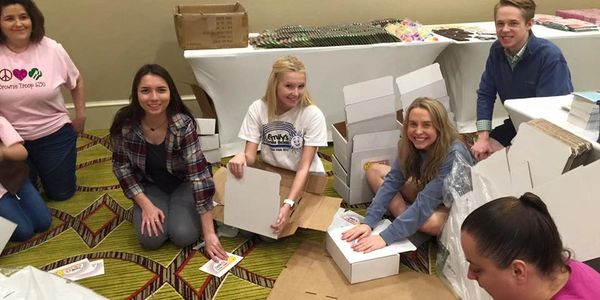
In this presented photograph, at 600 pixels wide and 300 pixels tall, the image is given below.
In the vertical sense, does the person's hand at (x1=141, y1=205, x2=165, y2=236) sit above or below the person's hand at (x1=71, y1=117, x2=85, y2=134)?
below

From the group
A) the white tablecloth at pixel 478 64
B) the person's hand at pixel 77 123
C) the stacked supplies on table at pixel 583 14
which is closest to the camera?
the person's hand at pixel 77 123

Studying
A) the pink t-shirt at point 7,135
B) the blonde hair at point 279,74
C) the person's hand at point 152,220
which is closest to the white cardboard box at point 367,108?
the blonde hair at point 279,74

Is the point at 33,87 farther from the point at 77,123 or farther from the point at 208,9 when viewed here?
the point at 208,9

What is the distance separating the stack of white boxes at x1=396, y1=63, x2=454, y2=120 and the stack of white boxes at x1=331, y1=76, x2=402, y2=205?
11 cm

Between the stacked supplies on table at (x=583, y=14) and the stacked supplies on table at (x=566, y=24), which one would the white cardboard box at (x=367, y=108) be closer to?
the stacked supplies on table at (x=566, y=24)

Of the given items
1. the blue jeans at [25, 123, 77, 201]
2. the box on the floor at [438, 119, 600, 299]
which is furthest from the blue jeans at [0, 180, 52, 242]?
the box on the floor at [438, 119, 600, 299]

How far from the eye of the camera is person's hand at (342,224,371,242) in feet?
6.34

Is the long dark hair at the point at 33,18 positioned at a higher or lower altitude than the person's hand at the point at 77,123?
higher

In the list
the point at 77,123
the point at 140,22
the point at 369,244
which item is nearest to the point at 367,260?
the point at 369,244

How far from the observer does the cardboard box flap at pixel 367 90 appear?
2.25 m

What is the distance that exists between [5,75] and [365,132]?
1632 mm

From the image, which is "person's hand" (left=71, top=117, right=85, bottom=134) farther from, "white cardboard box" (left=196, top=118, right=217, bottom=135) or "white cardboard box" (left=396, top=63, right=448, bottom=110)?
"white cardboard box" (left=396, top=63, right=448, bottom=110)

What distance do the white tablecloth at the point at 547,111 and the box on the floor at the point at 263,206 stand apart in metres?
0.80

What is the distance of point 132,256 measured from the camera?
2047 mm
